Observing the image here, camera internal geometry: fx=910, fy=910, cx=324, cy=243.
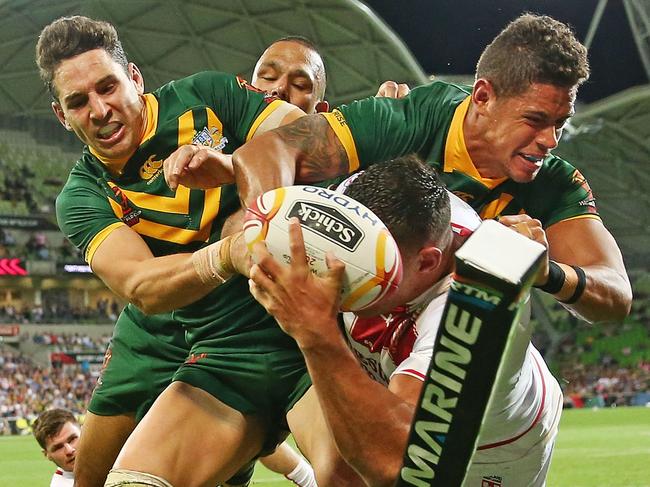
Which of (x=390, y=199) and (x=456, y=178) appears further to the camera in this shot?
(x=456, y=178)

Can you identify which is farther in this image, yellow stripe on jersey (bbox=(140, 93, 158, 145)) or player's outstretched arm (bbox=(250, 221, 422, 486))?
yellow stripe on jersey (bbox=(140, 93, 158, 145))

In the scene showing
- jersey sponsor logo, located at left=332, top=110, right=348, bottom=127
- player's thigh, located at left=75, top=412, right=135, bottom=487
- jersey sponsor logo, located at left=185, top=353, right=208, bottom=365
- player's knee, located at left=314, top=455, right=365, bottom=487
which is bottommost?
player's thigh, located at left=75, top=412, right=135, bottom=487

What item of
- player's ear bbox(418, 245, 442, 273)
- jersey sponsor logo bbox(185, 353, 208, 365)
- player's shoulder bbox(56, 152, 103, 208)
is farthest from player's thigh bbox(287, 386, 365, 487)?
player's shoulder bbox(56, 152, 103, 208)

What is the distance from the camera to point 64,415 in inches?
288

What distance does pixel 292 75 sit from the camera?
6160 millimetres

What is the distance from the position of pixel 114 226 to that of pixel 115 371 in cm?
86

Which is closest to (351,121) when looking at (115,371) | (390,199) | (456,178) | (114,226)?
(456,178)

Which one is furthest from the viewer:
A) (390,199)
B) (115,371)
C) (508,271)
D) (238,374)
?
(115,371)

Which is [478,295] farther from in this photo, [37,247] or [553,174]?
[37,247]

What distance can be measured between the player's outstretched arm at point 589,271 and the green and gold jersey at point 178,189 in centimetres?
138

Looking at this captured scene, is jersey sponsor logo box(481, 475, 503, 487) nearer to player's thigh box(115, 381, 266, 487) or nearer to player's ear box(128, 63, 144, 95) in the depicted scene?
player's thigh box(115, 381, 266, 487)

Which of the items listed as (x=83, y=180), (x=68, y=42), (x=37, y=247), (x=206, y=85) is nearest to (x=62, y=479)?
(x=83, y=180)

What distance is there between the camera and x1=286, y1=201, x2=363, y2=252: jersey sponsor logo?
2.69 m

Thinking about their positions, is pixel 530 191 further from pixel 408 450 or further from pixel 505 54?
pixel 408 450
